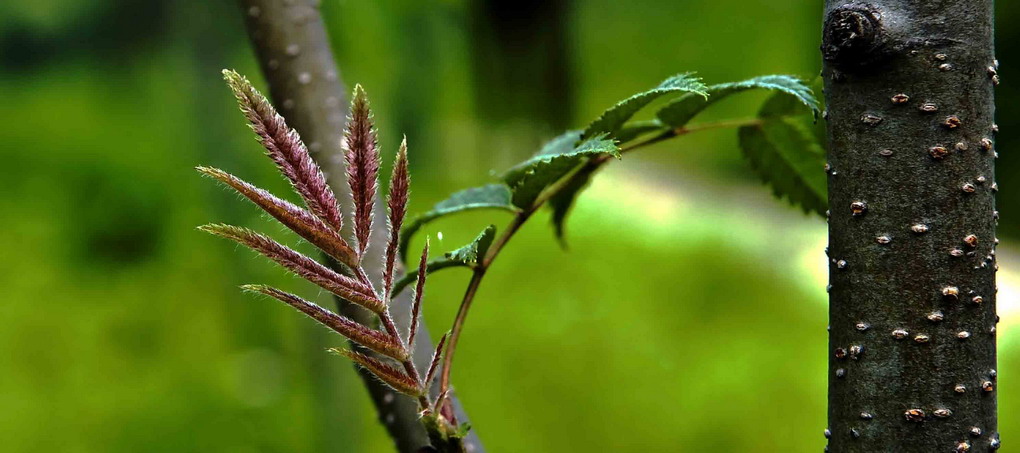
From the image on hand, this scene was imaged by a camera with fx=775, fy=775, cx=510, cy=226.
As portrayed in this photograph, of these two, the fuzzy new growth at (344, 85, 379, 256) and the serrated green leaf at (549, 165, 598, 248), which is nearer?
the fuzzy new growth at (344, 85, 379, 256)

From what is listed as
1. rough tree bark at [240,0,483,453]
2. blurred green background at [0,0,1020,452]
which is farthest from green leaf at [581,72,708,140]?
blurred green background at [0,0,1020,452]

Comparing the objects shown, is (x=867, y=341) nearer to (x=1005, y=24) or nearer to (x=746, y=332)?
(x=746, y=332)

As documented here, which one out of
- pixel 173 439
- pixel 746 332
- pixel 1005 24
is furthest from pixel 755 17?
pixel 173 439

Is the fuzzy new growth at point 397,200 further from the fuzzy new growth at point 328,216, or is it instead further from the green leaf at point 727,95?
the green leaf at point 727,95

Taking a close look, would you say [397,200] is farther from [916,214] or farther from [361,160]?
[916,214]

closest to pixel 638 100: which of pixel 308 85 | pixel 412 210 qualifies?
pixel 308 85

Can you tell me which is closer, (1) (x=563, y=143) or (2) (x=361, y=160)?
(2) (x=361, y=160)

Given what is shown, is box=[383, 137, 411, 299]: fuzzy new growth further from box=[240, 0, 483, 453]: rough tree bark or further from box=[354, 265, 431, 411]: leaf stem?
box=[240, 0, 483, 453]: rough tree bark
